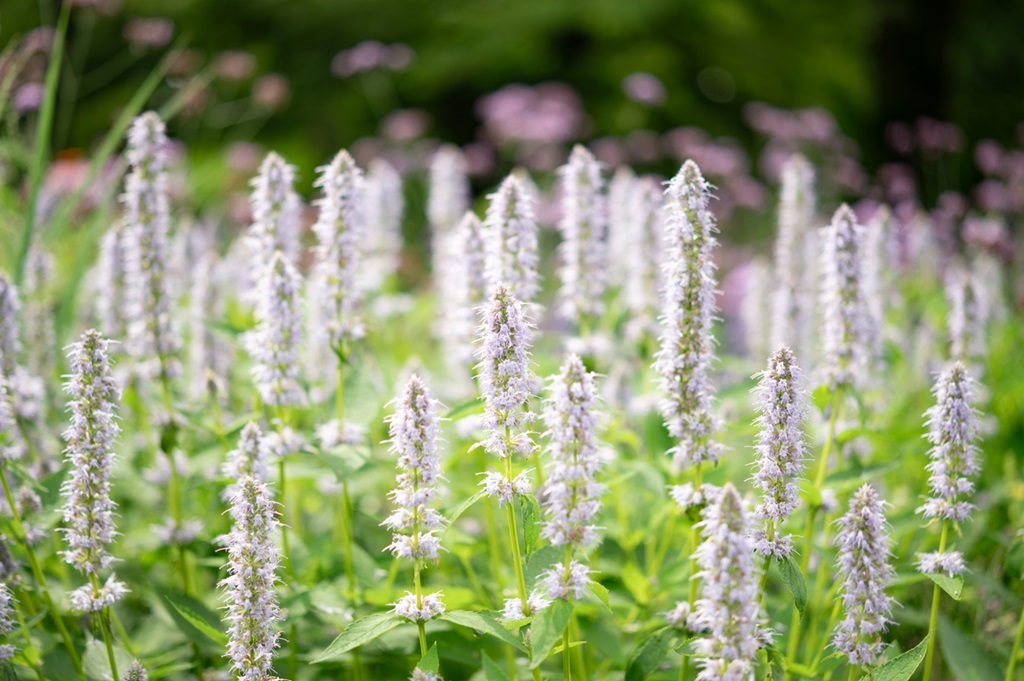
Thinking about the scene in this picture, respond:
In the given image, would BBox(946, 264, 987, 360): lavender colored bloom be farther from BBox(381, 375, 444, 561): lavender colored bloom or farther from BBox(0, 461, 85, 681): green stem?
BBox(0, 461, 85, 681): green stem

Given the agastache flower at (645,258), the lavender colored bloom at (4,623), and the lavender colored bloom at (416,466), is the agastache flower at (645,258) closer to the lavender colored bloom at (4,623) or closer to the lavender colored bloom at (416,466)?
the lavender colored bloom at (416,466)

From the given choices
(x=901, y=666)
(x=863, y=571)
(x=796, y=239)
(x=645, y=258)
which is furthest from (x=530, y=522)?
(x=796, y=239)

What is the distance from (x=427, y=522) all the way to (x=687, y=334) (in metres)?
0.92

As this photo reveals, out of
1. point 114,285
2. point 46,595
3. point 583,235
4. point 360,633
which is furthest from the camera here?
point 114,285

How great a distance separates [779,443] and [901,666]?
2.57 feet

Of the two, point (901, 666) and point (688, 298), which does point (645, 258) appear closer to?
point (688, 298)

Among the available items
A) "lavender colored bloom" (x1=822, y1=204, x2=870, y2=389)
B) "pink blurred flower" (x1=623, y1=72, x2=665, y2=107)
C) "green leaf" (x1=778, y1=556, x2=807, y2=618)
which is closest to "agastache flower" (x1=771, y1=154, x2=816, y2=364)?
"lavender colored bloom" (x1=822, y1=204, x2=870, y2=389)

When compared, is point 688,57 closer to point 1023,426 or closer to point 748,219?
point 748,219

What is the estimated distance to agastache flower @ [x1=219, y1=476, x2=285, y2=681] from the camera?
2416 millimetres

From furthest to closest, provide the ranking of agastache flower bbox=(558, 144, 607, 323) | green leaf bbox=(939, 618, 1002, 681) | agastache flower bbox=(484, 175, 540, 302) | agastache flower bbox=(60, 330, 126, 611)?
1. agastache flower bbox=(558, 144, 607, 323)
2. agastache flower bbox=(484, 175, 540, 302)
3. green leaf bbox=(939, 618, 1002, 681)
4. agastache flower bbox=(60, 330, 126, 611)

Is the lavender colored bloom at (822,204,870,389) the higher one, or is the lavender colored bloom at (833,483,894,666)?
the lavender colored bloom at (822,204,870,389)

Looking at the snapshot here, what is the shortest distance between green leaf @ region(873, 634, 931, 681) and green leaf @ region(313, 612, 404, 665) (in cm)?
137

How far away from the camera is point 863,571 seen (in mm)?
2445

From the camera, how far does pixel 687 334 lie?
264 cm
